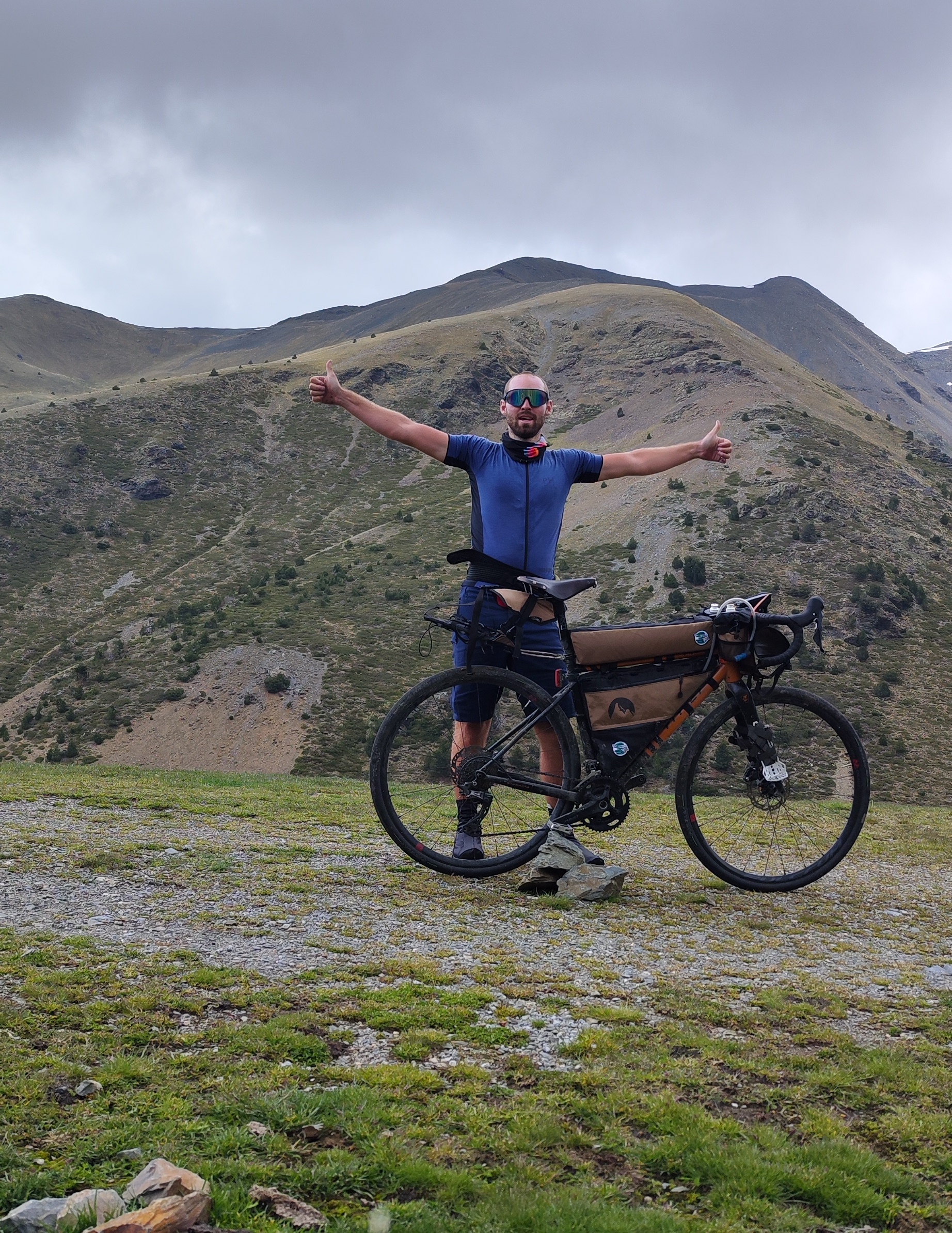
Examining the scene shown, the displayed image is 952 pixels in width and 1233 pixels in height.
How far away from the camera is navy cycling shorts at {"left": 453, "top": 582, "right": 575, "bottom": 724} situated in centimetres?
653

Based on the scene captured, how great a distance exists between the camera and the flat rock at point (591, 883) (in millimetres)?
6168

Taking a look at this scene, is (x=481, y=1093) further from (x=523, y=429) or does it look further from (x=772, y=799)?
(x=523, y=429)

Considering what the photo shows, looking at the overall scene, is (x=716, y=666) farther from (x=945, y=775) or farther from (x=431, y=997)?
(x=945, y=775)

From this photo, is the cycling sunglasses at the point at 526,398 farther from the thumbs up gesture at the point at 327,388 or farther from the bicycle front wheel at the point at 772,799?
the bicycle front wheel at the point at 772,799

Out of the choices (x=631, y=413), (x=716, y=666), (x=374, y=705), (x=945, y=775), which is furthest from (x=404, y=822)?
(x=631, y=413)

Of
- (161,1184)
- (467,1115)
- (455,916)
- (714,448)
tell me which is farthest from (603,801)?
(161,1184)

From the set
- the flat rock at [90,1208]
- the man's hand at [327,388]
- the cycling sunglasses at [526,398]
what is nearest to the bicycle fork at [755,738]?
the cycling sunglasses at [526,398]

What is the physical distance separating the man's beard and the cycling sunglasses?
0.09m

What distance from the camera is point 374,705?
60.0 meters

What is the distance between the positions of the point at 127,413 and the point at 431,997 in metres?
119

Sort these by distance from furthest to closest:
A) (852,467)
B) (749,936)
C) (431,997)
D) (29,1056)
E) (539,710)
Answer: (852,467)
(539,710)
(749,936)
(431,997)
(29,1056)

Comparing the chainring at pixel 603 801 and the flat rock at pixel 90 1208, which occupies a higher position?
the chainring at pixel 603 801

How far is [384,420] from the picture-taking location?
6535 mm

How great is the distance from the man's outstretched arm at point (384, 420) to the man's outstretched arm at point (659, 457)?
19cm
